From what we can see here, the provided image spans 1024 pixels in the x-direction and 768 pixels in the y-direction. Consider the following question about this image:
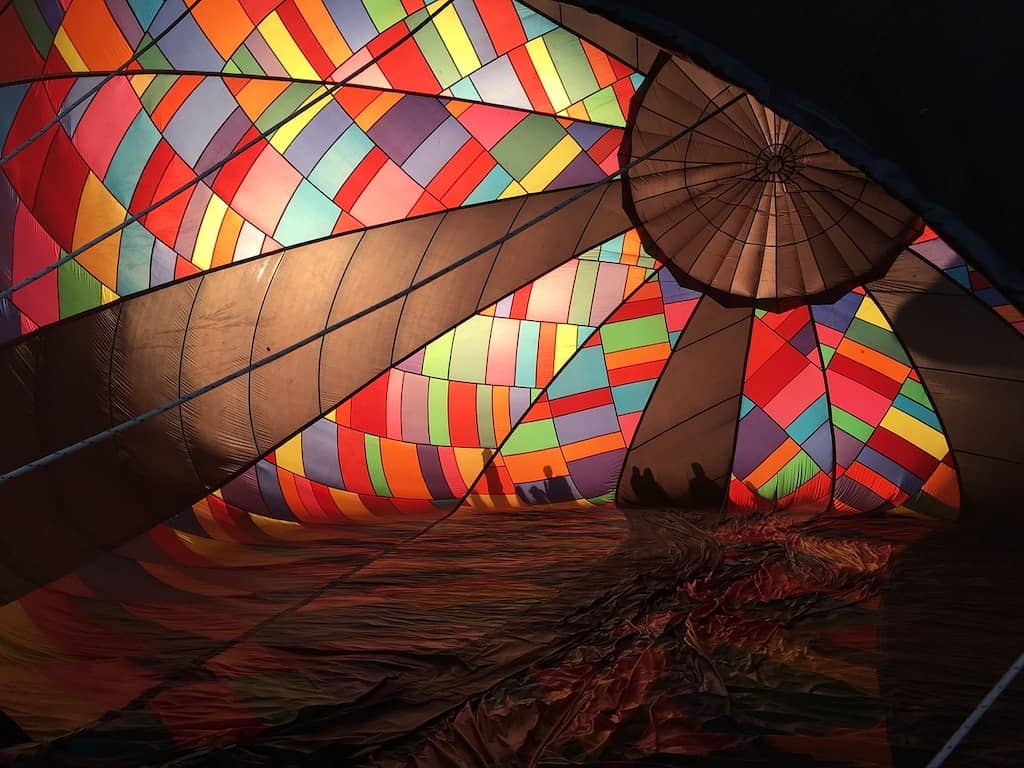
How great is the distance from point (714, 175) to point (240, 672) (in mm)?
3252

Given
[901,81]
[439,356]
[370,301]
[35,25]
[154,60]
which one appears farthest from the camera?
[439,356]

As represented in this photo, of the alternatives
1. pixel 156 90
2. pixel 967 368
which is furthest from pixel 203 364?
pixel 967 368

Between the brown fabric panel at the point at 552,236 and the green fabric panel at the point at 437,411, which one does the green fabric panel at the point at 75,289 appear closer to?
the green fabric panel at the point at 437,411

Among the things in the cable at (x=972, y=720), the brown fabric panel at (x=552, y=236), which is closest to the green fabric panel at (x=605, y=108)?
the brown fabric panel at (x=552, y=236)

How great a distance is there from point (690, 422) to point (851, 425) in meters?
0.91

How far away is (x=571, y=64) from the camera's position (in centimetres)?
416

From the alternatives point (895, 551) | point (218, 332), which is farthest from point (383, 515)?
point (895, 551)

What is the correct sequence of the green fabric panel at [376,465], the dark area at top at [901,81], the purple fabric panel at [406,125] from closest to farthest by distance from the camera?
1. the dark area at top at [901,81]
2. the purple fabric panel at [406,125]
3. the green fabric panel at [376,465]

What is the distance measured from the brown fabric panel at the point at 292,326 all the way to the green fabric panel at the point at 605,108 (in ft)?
4.09

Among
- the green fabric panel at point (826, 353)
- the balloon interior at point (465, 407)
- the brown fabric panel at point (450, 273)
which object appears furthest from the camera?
the green fabric panel at point (826, 353)

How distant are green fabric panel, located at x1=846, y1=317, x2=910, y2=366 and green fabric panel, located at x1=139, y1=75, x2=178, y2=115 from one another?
3.66 meters

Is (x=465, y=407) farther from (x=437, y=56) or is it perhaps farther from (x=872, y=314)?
(x=872, y=314)

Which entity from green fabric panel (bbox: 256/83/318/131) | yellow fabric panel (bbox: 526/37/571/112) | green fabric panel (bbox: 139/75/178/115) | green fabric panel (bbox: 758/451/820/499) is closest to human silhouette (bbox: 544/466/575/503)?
green fabric panel (bbox: 758/451/820/499)

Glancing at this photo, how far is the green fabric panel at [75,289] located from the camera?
156 inches
